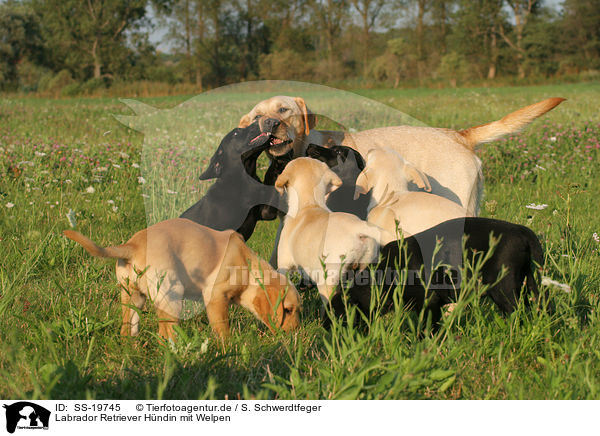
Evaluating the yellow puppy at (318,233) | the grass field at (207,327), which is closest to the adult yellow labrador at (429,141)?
the grass field at (207,327)

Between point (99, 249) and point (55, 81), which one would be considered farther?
point (55, 81)

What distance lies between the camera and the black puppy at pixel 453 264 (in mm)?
2699

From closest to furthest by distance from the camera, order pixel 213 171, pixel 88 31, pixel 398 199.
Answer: pixel 398 199
pixel 213 171
pixel 88 31

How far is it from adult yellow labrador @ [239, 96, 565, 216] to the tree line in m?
24.2

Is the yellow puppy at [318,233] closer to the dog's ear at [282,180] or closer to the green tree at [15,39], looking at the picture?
the dog's ear at [282,180]

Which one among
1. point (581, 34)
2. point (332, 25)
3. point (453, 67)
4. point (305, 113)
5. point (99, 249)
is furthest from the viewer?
point (581, 34)

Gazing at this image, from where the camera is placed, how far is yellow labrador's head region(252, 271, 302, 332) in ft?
→ 9.13

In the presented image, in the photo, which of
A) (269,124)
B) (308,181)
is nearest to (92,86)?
(269,124)

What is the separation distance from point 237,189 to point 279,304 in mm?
1389

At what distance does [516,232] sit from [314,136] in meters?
2.32

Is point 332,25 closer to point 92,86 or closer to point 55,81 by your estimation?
point 92,86

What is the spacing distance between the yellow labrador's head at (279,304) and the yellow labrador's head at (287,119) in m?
1.74

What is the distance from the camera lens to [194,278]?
2693 millimetres

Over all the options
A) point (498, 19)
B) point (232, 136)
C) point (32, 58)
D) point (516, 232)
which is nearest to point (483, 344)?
point (516, 232)
